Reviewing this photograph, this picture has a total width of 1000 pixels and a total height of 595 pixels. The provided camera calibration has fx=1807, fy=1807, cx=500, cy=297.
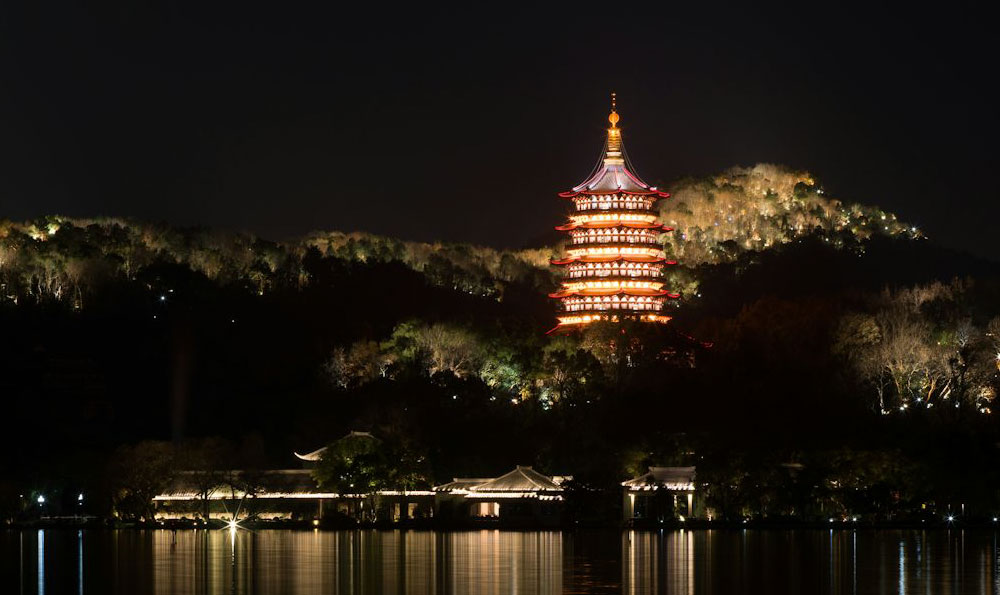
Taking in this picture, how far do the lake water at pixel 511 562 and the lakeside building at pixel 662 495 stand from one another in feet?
11.0

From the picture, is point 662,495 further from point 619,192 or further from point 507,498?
point 619,192

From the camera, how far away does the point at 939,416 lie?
3290 inches

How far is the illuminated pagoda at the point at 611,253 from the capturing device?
9788cm

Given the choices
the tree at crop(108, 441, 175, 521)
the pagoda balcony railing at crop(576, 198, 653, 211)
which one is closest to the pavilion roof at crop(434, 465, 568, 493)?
the tree at crop(108, 441, 175, 521)

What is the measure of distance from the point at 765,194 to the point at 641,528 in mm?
72119

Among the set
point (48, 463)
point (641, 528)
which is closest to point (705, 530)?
point (641, 528)

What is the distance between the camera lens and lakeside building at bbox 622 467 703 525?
7719 cm

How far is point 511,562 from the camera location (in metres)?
57.3

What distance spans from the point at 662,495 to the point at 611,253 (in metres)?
24.0

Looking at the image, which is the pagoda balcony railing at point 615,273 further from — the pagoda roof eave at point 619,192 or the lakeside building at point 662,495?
the lakeside building at point 662,495

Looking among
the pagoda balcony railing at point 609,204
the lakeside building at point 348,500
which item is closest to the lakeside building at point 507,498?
the lakeside building at point 348,500

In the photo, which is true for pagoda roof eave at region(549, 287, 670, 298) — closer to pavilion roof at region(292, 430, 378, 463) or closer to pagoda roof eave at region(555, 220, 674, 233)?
pagoda roof eave at region(555, 220, 674, 233)

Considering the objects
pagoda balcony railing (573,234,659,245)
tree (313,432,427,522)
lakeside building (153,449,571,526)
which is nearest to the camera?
lakeside building (153,449,571,526)

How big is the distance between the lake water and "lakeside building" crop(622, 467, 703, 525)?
337cm
